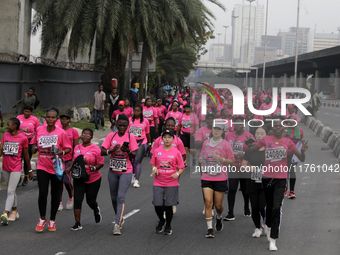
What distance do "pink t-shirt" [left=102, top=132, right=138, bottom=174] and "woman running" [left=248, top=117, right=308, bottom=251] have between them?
179 cm

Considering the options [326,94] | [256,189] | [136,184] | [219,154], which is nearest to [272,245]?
[256,189]

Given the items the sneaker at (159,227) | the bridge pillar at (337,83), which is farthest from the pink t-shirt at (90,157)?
the bridge pillar at (337,83)

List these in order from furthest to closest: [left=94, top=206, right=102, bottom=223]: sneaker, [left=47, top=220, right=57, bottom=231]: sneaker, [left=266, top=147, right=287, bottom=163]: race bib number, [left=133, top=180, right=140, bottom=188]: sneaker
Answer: [left=133, top=180, right=140, bottom=188]: sneaker < [left=94, top=206, right=102, bottom=223]: sneaker < [left=47, top=220, right=57, bottom=231]: sneaker < [left=266, top=147, right=287, bottom=163]: race bib number

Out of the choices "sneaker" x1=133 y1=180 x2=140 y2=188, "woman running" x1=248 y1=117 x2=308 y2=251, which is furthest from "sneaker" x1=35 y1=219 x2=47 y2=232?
"sneaker" x1=133 y1=180 x2=140 y2=188

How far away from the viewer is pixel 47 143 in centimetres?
708

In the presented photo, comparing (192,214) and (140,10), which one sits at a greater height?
(140,10)

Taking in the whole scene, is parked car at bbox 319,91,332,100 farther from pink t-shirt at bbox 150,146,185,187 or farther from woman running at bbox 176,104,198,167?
pink t-shirt at bbox 150,146,185,187

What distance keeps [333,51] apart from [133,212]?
40.2 meters

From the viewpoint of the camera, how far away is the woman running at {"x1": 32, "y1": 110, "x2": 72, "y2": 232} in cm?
694

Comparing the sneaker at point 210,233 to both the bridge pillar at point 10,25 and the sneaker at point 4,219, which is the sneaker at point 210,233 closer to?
the sneaker at point 4,219

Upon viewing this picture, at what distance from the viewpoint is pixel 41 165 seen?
7.00 metres

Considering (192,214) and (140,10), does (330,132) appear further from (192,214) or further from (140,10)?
(192,214)

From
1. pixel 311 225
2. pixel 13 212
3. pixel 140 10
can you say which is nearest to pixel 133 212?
pixel 13 212

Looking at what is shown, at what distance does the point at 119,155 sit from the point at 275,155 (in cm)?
219
